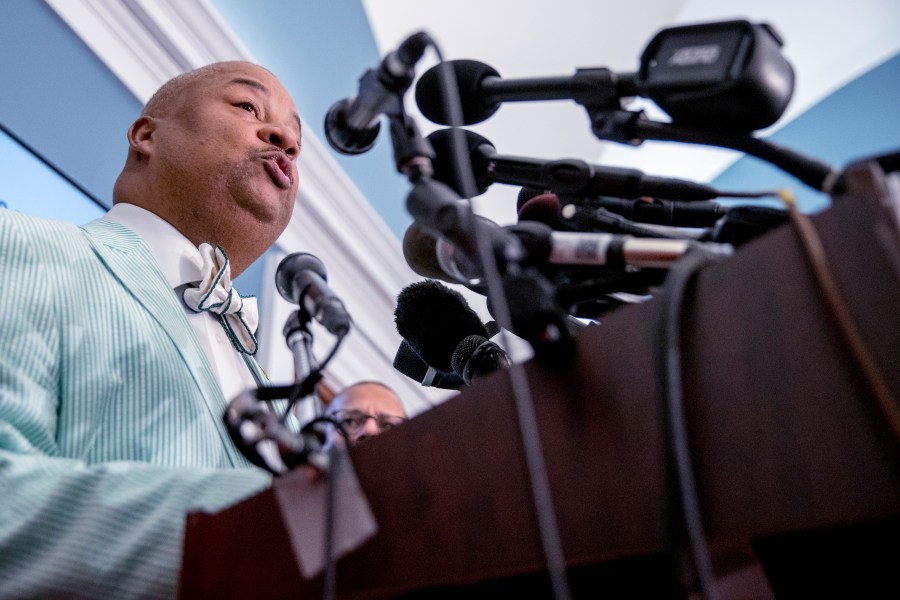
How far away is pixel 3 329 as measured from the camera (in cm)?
84

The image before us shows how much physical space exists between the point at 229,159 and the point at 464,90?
2.33 feet

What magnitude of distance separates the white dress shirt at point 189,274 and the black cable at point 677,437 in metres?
0.83

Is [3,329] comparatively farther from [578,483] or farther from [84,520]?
[578,483]

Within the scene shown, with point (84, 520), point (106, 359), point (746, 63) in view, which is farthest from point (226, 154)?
point (746, 63)

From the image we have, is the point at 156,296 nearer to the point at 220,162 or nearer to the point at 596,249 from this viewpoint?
the point at 220,162

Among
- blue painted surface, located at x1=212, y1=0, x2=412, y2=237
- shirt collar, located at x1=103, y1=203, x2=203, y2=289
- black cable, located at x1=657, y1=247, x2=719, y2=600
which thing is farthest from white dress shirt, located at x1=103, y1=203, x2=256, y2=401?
blue painted surface, located at x1=212, y1=0, x2=412, y2=237

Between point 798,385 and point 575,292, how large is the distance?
0.23 m

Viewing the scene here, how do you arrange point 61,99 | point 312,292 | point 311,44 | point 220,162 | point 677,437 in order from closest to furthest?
point 677,437
point 312,292
point 220,162
point 61,99
point 311,44

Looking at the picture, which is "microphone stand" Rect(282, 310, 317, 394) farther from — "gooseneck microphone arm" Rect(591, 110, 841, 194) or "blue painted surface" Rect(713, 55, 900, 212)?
"blue painted surface" Rect(713, 55, 900, 212)

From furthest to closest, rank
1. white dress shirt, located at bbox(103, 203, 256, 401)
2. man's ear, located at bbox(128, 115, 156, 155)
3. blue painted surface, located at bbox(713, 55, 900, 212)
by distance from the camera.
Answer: blue painted surface, located at bbox(713, 55, 900, 212) < man's ear, located at bbox(128, 115, 156, 155) < white dress shirt, located at bbox(103, 203, 256, 401)

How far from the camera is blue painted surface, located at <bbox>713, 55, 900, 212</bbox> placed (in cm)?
277

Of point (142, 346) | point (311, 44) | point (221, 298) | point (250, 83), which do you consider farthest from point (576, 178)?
point (311, 44)

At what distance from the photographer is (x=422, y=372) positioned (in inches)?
41.5

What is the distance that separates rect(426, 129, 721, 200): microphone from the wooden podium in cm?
26
